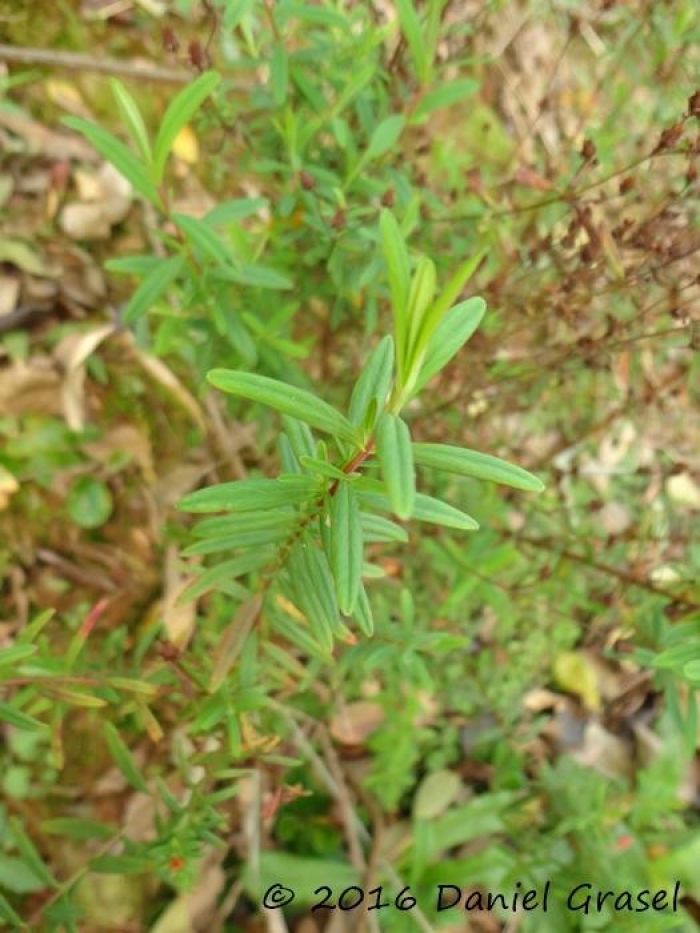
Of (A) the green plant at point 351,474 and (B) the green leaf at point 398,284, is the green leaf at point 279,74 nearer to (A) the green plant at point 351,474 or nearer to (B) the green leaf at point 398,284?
(A) the green plant at point 351,474

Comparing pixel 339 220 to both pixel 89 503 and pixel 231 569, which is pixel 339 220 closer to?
pixel 231 569

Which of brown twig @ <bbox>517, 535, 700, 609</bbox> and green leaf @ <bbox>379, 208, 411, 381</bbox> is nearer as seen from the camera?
green leaf @ <bbox>379, 208, 411, 381</bbox>

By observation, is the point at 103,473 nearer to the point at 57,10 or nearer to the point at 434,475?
the point at 434,475

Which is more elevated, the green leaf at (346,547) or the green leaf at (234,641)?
the green leaf at (346,547)

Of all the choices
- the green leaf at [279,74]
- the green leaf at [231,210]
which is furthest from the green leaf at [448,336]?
the green leaf at [279,74]

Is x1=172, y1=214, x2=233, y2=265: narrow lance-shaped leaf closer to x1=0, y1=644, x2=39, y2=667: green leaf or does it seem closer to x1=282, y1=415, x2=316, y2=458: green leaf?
x1=282, y1=415, x2=316, y2=458: green leaf

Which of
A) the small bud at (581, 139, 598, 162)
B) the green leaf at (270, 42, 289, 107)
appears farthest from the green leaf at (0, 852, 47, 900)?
the small bud at (581, 139, 598, 162)
